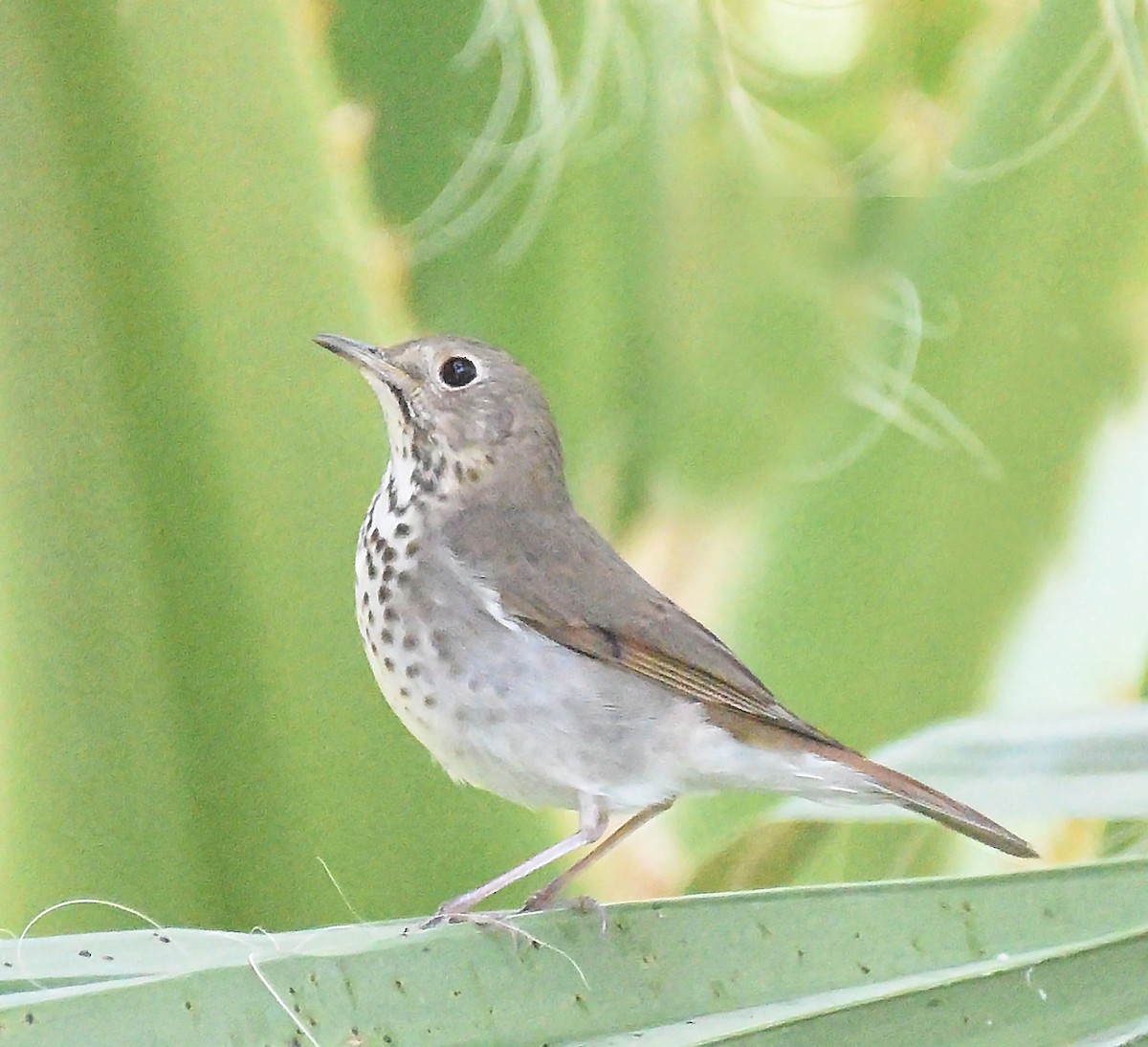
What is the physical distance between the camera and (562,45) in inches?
50.6

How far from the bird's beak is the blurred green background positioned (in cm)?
19

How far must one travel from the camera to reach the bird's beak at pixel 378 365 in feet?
3.34

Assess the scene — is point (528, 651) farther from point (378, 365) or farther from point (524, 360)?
point (524, 360)

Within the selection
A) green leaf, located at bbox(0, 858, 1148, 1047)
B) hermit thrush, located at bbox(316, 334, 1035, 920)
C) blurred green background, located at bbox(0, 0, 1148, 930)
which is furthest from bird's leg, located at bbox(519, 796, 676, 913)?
blurred green background, located at bbox(0, 0, 1148, 930)

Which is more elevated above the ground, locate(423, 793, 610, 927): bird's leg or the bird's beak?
the bird's beak

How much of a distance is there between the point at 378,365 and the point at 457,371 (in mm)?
59

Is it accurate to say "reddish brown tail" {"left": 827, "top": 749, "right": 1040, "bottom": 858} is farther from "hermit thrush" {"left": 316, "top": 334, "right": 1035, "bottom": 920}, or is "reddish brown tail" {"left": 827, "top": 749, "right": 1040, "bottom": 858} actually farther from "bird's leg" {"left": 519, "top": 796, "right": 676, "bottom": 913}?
"bird's leg" {"left": 519, "top": 796, "right": 676, "bottom": 913}

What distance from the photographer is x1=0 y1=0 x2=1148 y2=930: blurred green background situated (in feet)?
3.85

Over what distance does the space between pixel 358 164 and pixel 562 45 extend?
0.23m

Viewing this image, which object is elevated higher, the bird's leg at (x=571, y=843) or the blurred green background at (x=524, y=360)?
the blurred green background at (x=524, y=360)

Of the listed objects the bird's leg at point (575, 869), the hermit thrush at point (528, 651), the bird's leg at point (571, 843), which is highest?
→ the hermit thrush at point (528, 651)

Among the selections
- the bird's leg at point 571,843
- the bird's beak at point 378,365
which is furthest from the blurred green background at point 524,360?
the bird's leg at point 571,843

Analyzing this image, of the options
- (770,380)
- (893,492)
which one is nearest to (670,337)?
(770,380)

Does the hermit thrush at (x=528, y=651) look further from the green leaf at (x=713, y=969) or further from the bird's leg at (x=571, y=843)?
the green leaf at (x=713, y=969)
